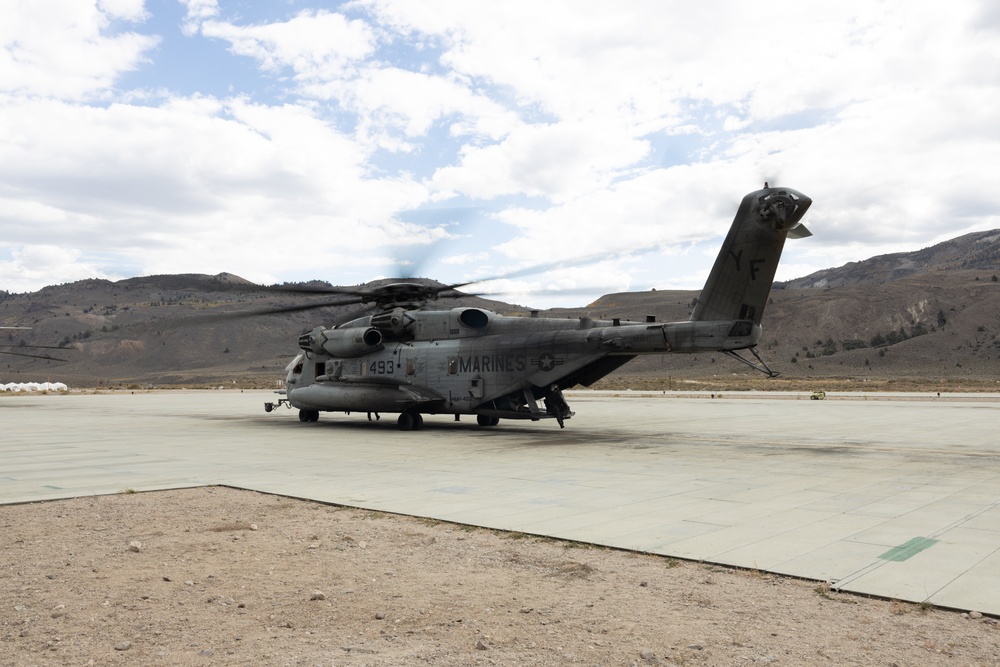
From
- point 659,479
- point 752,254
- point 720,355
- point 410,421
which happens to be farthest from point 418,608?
point 720,355

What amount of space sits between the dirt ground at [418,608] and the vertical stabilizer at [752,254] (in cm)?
1103

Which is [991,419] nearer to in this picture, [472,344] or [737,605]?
[472,344]

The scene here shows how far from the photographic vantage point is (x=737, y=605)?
542 cm

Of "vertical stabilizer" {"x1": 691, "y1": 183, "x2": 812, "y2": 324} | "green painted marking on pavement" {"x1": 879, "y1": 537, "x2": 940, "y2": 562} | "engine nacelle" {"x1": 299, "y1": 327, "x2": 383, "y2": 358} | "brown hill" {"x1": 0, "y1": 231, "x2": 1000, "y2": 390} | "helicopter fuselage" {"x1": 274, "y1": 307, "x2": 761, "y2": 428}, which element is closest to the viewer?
"green painted marking on pavement" {"x1": 879, "y1": 537, "x2": 940, "y2": 562}

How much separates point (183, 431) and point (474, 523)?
1698cm

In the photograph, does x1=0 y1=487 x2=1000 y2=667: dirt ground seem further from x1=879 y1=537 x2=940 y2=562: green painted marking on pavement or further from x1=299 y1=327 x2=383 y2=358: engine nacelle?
x1=299 y1=327 x2=383 y2=358: engine nacelle

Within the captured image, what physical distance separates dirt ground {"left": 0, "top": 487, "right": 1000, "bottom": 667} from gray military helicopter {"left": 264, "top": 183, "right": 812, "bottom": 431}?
10179 mm

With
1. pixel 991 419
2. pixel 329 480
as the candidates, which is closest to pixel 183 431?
pixel 329 480

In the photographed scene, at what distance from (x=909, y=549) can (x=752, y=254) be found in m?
10.7

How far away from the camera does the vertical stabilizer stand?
1616cm

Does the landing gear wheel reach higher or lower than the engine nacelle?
lower

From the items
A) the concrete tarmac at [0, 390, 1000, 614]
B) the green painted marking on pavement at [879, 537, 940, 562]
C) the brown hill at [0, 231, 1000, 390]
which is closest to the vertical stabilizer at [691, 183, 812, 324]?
the concrete tarmac at [0, 390, 1000, 614]

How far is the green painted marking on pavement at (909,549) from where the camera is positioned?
21.9 ft

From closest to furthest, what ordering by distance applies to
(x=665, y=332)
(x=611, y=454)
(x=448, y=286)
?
(x=611, y=454) < (x=665, y=332) < (x=448, y=286)
